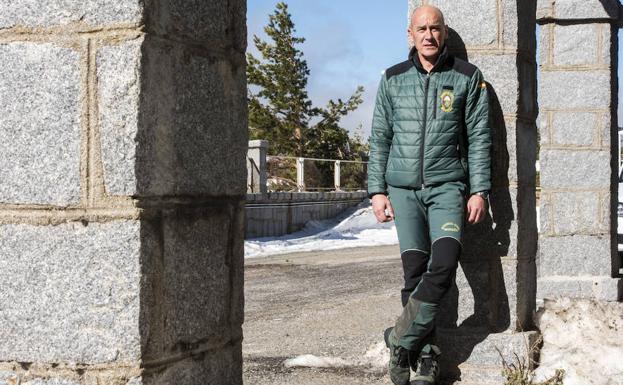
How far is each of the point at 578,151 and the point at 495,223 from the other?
374 cm

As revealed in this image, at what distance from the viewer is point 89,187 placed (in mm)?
2584

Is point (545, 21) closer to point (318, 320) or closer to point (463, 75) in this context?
point (318, 320)

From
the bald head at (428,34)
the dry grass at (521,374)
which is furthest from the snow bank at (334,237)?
the bald head at (428,34)

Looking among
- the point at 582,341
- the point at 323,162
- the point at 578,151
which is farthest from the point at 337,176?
the point at 582,341

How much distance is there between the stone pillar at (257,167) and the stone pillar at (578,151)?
12.1 meters

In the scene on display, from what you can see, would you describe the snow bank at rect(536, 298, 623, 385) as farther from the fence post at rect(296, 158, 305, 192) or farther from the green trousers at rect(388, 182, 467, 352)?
the fence post at rect(296, 158, 305, 192)

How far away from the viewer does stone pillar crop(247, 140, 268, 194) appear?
2075cm

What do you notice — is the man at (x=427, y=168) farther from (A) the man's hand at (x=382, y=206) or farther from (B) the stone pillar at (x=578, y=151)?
(B) the stone pillar at (x=578, y=151)

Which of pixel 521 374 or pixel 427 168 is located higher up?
pixel 427 168

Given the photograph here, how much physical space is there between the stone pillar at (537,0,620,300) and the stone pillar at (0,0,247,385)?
22.4ft

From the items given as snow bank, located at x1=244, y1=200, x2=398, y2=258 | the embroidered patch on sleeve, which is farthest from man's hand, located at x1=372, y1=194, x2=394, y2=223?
snow bank, located at x1=244, y1=200, x2=398, y2=258

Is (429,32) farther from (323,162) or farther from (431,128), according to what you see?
(323,162)

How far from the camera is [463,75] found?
5039 mm

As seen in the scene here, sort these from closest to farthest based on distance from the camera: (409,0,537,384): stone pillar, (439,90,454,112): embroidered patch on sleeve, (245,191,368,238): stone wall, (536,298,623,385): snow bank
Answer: (439,90,454,112): embroidered patch on sleeve → (536,298,623,385): snow bank → (409,0,537,384): stone pillar → (245,191,368,238): stone wall
